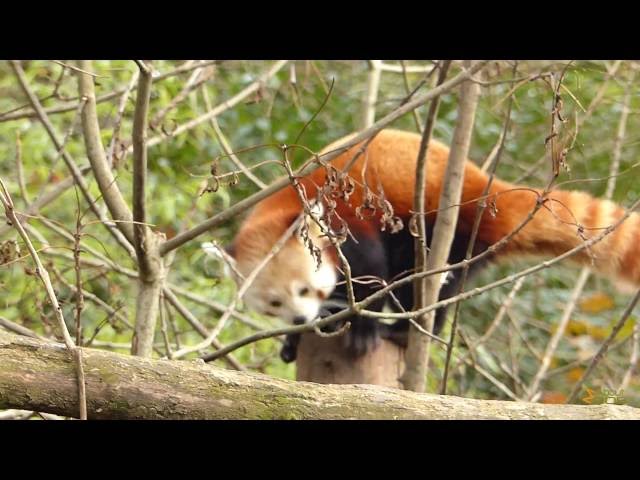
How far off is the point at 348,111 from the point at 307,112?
360mm

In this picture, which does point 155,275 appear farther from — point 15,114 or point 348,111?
point 348,111

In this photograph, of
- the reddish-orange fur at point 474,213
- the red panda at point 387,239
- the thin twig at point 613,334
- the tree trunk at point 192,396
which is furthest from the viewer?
the red panda at point 387,239

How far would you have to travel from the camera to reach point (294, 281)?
3.94 meters

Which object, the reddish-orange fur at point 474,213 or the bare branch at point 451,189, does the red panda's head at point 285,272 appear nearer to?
the reddish-orange fur at point 474,213

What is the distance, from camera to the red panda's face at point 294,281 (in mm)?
3908

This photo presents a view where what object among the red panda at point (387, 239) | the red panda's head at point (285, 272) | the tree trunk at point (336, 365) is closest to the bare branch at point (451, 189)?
the tree trunk at point (336, 365)

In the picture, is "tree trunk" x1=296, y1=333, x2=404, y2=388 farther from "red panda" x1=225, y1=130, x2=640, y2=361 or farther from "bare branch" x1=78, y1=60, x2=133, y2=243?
"bare branch" x1=78, y1=60, x2=133, y2=243

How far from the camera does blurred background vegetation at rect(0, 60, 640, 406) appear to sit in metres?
3.31

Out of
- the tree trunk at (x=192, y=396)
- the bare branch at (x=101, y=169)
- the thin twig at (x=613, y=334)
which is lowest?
the tree trunk at (x=192, y=396)

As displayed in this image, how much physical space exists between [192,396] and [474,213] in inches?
100

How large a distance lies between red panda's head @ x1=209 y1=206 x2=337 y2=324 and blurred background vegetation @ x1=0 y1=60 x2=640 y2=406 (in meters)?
0.16

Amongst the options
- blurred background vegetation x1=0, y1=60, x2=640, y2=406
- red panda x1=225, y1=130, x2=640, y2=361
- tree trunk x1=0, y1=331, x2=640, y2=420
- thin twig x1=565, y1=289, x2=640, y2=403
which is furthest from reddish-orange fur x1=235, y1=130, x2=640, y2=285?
tree trunk x1=0, y1=331, x2=640, y2=420

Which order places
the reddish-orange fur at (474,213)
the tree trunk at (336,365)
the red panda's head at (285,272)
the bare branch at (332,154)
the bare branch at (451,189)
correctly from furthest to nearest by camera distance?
the red panda's head at (285,272), the reddish-orange fur at (474,213), the tree trunk at (336,365), the bare branch at (451,189), the bare branch at (332,154)

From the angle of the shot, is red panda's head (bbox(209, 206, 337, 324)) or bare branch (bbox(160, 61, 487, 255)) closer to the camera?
bare branch (bbox(160, 61, 487, 255))
